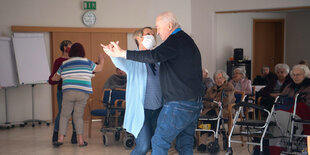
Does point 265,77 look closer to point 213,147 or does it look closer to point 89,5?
point 89,5

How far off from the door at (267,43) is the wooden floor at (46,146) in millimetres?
6261

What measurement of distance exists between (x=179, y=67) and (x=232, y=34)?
8866mm

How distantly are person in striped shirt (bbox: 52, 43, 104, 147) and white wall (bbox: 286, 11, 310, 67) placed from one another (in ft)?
26.1

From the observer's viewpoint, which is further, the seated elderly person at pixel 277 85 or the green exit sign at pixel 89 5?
the green exit sign at pixel 89 5

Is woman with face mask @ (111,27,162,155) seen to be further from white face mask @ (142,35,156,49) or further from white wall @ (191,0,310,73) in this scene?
white wall @ (191,0,310,73)

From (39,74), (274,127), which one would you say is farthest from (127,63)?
(39,74)

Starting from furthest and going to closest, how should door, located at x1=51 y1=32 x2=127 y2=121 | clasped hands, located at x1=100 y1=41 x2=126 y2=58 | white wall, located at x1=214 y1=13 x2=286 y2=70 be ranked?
white wall, located at x1=214 y1=13 x2=286 y2=70, door, located at x1=51 y1=32 x2=127 y2=121, clasped hands, located at x1=100 y1=41 x2=126 y2=58

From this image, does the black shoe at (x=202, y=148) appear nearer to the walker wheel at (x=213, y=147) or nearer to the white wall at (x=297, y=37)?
the walker wheel at (x=213, y=147)

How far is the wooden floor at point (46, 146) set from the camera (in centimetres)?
574

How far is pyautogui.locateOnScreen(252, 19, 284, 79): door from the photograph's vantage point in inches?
476

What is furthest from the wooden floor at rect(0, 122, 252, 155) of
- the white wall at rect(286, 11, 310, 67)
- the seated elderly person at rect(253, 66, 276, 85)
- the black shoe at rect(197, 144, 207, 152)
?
the white wall at rect(286, 11, 310, 67)

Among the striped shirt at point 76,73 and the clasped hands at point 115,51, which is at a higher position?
the clasped hands at point 115,51

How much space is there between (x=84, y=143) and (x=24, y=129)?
2377 millimetres

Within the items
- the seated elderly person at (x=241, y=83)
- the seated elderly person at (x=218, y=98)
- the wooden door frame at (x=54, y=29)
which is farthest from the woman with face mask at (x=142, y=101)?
the wooden door frame at (x=54, y=29)
